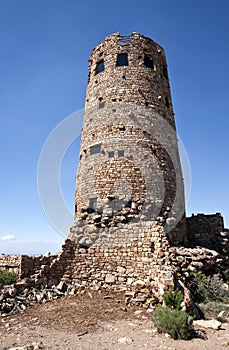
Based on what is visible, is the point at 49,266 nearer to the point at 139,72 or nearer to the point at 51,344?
the point at 51,344

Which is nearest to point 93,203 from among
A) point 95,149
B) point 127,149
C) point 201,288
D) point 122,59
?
point 95,149

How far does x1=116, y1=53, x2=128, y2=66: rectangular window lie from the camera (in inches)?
703

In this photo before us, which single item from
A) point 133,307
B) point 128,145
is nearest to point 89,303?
Answer: point 133,307

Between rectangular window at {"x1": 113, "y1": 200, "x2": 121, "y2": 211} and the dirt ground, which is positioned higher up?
rectangular window at {"x1": 113, "y1": 200, "x2": 121, "y2": 211}

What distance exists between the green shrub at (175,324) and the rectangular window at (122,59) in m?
14.8

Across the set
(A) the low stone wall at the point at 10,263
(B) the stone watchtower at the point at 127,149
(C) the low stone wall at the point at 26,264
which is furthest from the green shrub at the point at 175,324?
(A) the low stone wall at the point at 10,263

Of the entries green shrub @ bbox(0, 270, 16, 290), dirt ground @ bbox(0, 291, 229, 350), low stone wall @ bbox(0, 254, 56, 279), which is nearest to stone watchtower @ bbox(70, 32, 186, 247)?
low stone wall @ bbox(0, 254, 56, 279)

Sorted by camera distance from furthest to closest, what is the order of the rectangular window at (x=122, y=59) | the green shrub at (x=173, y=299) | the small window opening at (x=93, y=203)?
the rectangular window at (x=122, y=59) → the small window opening at (x=93, y=203) → the green shrub at (x=173, y=299)

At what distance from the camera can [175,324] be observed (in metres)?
7.36

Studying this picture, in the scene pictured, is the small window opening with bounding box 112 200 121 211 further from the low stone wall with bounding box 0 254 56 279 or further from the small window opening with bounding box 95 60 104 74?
the small window opening with bounding box 95 60 104 74

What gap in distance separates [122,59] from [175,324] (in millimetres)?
15591

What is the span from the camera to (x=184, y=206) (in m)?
17.4

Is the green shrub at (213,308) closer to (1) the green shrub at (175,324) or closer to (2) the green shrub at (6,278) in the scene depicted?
(1) the green shrub at (175,324)

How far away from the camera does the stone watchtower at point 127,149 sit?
48.3 ft
